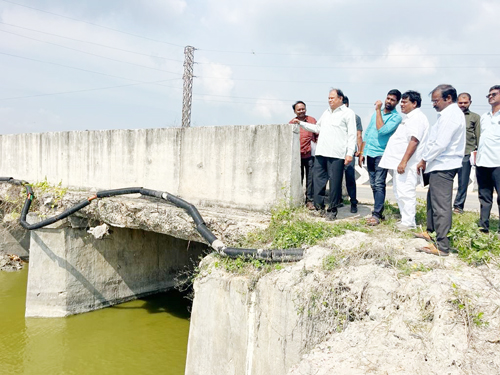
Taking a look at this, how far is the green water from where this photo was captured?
575 cm

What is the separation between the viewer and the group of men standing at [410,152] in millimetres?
3686

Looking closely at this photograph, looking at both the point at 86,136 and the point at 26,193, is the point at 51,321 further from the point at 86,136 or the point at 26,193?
the point at 86,136

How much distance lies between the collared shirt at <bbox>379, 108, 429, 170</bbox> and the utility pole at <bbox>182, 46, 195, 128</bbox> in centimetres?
1601

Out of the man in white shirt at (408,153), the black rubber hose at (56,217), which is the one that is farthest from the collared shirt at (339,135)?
the black rubber hose at (56,217)

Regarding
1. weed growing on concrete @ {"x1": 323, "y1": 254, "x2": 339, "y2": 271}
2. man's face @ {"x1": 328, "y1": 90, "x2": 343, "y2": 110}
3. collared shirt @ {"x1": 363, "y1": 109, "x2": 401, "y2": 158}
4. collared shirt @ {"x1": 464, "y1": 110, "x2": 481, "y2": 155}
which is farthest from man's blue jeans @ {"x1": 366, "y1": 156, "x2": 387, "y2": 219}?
collared shirt @ {"x1": 464, "y1": 110, "x2": 481, "y2": 155}

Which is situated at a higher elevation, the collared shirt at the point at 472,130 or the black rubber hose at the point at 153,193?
the collared shirt at the point at 472,130

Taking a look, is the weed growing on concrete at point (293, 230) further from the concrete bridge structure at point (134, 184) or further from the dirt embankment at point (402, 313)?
the dirt embankment at point (402, 313)

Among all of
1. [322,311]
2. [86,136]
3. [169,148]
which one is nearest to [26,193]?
[86,136]

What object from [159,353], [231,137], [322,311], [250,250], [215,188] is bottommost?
[159,353]

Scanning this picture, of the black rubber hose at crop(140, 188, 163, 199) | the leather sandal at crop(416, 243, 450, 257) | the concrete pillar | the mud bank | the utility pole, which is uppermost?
the utility pole

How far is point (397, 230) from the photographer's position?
430cm

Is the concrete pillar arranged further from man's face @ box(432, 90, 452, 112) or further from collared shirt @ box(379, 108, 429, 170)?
man's face @ box(432, 90, 452, 112)

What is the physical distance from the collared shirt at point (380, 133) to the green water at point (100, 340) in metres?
4.27

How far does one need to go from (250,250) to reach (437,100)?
7.89 ft
